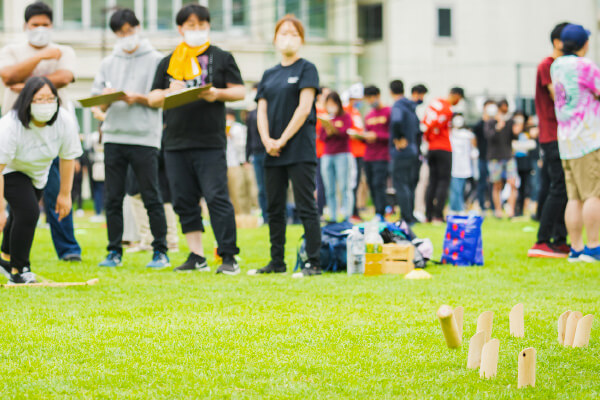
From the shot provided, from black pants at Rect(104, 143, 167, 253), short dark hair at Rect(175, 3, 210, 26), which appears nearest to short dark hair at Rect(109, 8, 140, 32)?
short dark hair at Rect(175, 3, 210, 26)

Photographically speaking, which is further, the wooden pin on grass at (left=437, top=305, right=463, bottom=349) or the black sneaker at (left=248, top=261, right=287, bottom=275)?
the black sneaker at (left=248, top=261, right=287, bottom=275)

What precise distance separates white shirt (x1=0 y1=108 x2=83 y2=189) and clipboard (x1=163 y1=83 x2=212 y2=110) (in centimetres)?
73

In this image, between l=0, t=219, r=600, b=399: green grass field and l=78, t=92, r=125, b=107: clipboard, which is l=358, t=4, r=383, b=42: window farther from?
l=0, t=219, r=600, b=399: green grass field

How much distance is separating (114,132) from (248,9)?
25560 mm

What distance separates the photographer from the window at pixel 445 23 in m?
34.1

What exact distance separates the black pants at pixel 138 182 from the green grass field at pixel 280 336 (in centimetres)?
62

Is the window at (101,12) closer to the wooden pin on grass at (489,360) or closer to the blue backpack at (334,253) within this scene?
the blue backpack at (334,253)

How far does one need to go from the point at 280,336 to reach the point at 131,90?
4.12m

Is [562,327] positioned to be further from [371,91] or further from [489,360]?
[371,91]

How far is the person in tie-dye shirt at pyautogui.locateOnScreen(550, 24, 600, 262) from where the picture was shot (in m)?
8.13

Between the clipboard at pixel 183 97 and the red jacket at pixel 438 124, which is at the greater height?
the clipboard at pixel 183 97

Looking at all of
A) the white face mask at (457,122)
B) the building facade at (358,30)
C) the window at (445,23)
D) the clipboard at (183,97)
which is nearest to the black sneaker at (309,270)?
the clipboard at (183,97)

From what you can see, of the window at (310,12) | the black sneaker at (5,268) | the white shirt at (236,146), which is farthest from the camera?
the window at (310,12)

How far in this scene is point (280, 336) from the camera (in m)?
4.70
